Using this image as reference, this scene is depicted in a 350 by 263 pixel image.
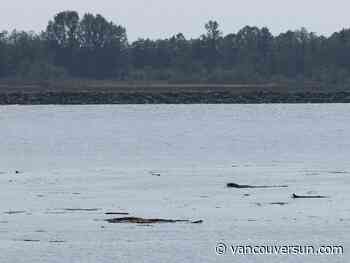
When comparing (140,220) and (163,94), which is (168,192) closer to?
(140,220)

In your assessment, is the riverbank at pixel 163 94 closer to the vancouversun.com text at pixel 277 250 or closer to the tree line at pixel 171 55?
the tree line at pixel 171 55

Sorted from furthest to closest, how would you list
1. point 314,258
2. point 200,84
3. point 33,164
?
1. point 200,84
2. point 33,164
3. point 314,258

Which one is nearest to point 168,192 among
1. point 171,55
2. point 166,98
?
point 166,98

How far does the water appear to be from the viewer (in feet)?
80.8

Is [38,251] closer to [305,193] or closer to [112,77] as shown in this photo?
[305,193]

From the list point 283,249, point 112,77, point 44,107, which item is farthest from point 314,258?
point 112,77

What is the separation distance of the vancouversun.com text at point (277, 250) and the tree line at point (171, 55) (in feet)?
373

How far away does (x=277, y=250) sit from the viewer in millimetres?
24047

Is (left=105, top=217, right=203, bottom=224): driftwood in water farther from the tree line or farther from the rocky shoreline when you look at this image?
the tree line

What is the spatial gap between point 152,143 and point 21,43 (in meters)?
102

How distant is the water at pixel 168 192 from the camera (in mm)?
24641

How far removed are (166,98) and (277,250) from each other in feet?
322

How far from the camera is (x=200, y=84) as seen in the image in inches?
5389

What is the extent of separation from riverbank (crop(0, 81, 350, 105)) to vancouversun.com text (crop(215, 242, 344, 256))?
92.9m
